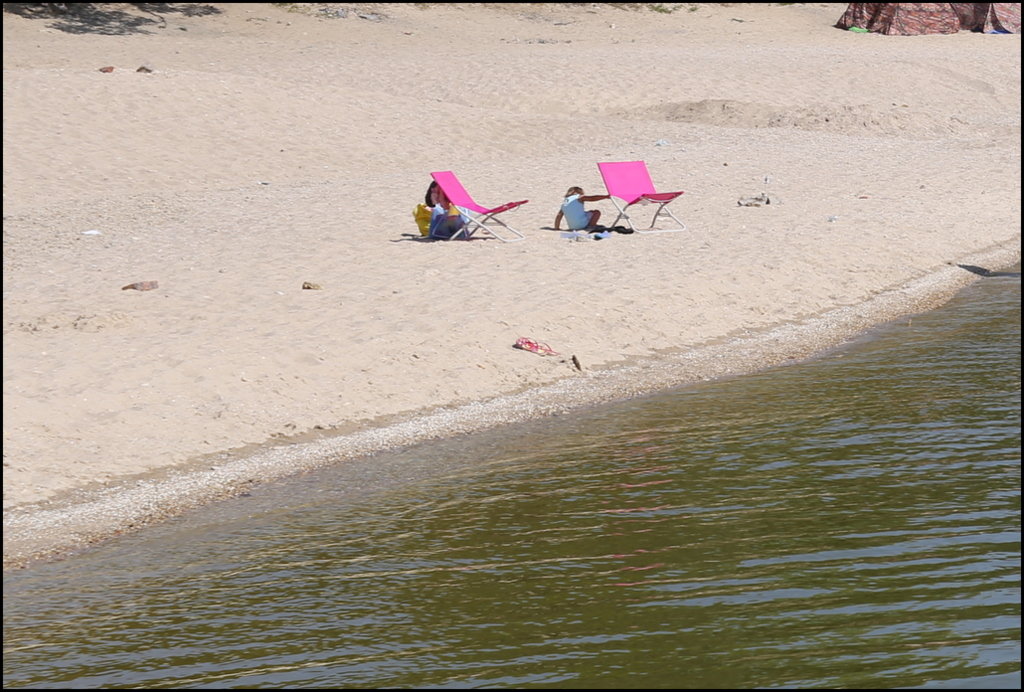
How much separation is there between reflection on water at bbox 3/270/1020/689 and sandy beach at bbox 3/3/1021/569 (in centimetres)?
74

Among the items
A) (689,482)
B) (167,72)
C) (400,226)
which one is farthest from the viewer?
(167,72)

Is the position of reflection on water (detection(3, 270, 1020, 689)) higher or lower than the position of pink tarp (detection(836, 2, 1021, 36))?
lower

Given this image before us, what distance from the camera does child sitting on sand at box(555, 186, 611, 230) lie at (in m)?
14.7

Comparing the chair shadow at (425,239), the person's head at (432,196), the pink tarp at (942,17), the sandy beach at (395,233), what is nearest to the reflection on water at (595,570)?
the sandy beach at (395,233)

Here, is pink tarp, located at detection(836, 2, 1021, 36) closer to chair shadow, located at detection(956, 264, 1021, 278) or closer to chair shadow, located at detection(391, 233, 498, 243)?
chair shadow, located at detection(956, 264, 1021, 278)

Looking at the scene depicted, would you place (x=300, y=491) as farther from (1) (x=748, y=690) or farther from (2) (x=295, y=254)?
(2) (x=295, y=254)

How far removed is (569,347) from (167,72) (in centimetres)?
1449

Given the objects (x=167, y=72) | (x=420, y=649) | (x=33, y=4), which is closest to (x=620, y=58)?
(x=167, y=72)

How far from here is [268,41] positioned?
99.5 ft

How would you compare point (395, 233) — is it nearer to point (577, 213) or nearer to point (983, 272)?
point (577, 213)

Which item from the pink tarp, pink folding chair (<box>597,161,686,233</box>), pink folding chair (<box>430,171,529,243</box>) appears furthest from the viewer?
the pink tarp

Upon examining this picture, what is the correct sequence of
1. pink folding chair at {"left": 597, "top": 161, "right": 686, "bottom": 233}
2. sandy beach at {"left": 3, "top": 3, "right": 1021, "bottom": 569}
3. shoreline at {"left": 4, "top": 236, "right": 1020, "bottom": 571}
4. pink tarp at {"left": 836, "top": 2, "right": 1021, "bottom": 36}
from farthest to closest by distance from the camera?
pink tarp at {"left": 836, "top": 2, "right": 1021, "bottom": 36}
pink folding chair at {"left": 597, "top": 161, "right": 686, "bottom": 233}
sandy beach at {"left": 3, "top": 3, "right": 1021, "bottom": 569}
shoreline at {"left": 4, "top": 236, "right": 1020, "bottom": 571}

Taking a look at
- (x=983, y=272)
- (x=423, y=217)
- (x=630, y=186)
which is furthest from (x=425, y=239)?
(x=983, y=272)

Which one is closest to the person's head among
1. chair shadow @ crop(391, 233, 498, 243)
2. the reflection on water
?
chair shadow @ crop(391, 233, 498, 243)
